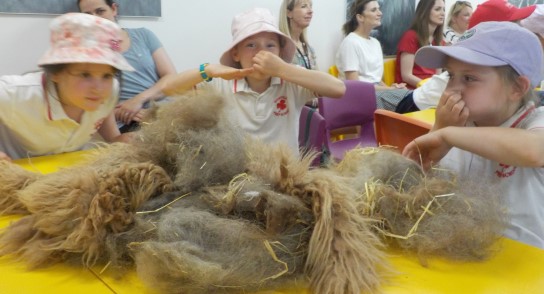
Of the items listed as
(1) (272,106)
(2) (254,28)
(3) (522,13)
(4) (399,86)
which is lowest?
(4) (399,86)

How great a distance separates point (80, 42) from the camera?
4.23 ft

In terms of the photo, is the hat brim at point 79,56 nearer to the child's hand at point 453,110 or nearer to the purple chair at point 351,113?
the child's hand at point 453,110

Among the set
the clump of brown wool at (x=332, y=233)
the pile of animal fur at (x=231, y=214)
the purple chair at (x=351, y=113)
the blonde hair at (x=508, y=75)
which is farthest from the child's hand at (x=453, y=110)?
the purple chair at (x=351, y=113)

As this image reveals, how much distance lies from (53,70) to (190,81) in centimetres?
44

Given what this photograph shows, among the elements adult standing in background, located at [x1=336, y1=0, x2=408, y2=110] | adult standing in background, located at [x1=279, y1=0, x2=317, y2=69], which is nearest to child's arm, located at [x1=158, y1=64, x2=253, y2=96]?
adult standing in background, located at [x1=279, y1=0, x2=317, y2=69]

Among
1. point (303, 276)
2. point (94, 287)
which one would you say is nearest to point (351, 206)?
point (303, 276)

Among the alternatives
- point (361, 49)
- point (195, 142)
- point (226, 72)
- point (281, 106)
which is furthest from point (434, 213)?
point (361, 49)

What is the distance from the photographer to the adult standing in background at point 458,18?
5.15 metres

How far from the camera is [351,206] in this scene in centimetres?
65

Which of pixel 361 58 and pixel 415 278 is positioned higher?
pixel 415 278

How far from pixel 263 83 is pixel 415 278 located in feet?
3.85

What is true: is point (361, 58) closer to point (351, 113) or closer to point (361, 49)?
point (361, 49)

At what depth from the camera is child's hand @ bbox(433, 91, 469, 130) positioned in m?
1.04

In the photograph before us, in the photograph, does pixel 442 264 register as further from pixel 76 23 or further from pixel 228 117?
pixel 76 23
